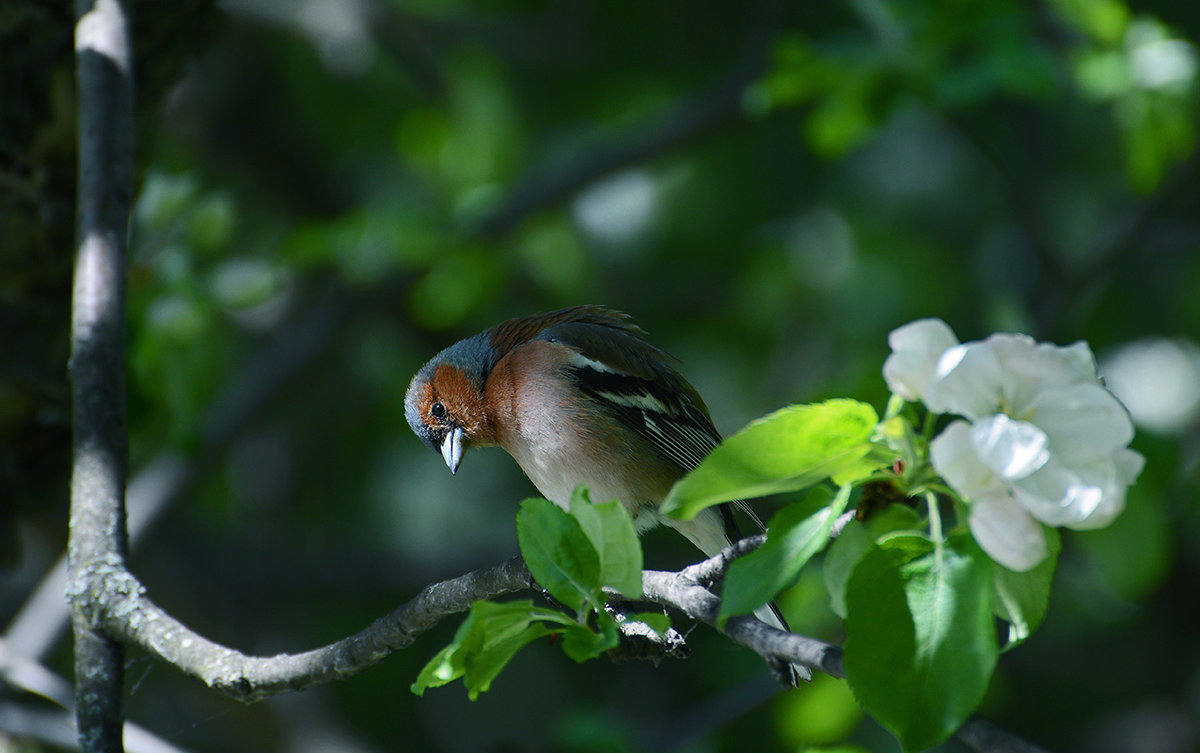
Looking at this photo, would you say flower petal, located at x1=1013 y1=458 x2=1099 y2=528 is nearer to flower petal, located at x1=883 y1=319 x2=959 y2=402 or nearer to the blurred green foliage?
flower petal, located at x1=883 y1=319 x2=959 y2=402

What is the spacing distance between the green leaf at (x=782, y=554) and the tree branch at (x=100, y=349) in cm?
142

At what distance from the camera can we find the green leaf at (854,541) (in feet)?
4.54

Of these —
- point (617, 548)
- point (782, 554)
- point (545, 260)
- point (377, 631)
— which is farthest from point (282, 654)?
point (545, 260)

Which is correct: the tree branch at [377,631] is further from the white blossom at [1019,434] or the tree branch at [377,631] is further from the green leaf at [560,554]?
the white blossom at [1019,434]

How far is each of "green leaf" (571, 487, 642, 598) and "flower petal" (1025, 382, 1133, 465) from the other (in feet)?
1.81

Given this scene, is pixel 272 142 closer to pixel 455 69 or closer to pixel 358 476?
pixel 455 69

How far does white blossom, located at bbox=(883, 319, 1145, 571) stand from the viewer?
1.24 meters

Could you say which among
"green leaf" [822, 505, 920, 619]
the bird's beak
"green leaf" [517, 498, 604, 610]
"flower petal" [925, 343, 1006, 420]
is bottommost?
the bird's beak

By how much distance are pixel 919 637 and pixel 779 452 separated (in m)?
0.28

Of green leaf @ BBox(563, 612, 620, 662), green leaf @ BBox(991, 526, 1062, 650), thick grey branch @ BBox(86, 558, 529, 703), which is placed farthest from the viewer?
thick grey branch @ BBox(86, 558, 529, 703)

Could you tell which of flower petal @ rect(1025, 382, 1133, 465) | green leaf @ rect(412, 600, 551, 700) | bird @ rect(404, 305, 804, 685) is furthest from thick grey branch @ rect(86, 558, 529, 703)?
bird @ rect(404, 305, 804, 685)

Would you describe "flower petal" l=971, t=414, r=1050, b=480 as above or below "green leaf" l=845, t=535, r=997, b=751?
above

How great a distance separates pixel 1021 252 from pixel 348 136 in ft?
15.4

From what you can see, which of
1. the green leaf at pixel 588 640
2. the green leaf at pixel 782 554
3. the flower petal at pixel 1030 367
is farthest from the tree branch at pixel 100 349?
the flower petal at pixel 1030 367
